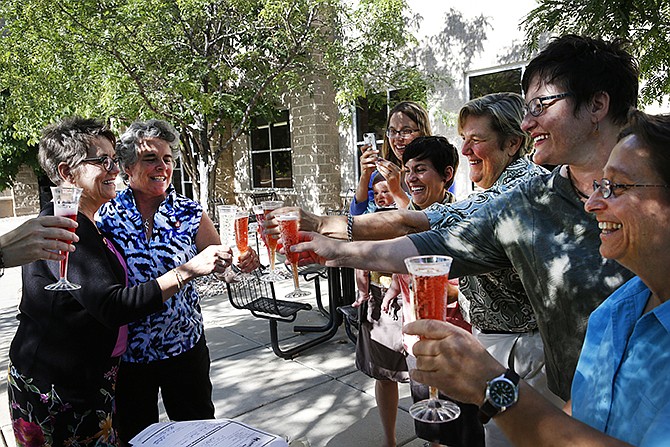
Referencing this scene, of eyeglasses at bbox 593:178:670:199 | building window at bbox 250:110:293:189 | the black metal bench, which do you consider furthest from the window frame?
eyeglasses at bbox 593:178:670:199

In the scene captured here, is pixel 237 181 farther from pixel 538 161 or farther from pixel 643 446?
pixel 643 446

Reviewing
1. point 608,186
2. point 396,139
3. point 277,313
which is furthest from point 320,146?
point 608,186

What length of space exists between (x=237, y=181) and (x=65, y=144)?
12.0 m

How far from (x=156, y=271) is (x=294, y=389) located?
2.14 meters

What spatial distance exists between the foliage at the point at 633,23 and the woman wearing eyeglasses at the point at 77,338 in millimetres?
2571

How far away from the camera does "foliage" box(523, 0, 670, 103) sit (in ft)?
9.92

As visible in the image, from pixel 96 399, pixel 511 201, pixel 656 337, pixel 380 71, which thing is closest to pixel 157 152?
pixel 96 399

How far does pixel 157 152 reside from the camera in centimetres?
278

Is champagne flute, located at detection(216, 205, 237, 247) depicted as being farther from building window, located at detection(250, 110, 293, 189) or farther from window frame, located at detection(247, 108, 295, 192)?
building window, located at detection(250, 110, 293, 189)

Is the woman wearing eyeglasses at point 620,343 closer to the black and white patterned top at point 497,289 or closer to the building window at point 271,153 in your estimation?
the black and white patterned top at point 497,289

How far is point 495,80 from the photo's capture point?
26.9 feet

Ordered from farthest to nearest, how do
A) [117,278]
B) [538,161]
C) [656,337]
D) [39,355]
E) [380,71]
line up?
[380,71]
[117,278]
[39,355]
[538,161]
[656,337]

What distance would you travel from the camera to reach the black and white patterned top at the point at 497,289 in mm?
2166

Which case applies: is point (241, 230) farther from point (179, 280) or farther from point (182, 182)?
point (182, 182)
